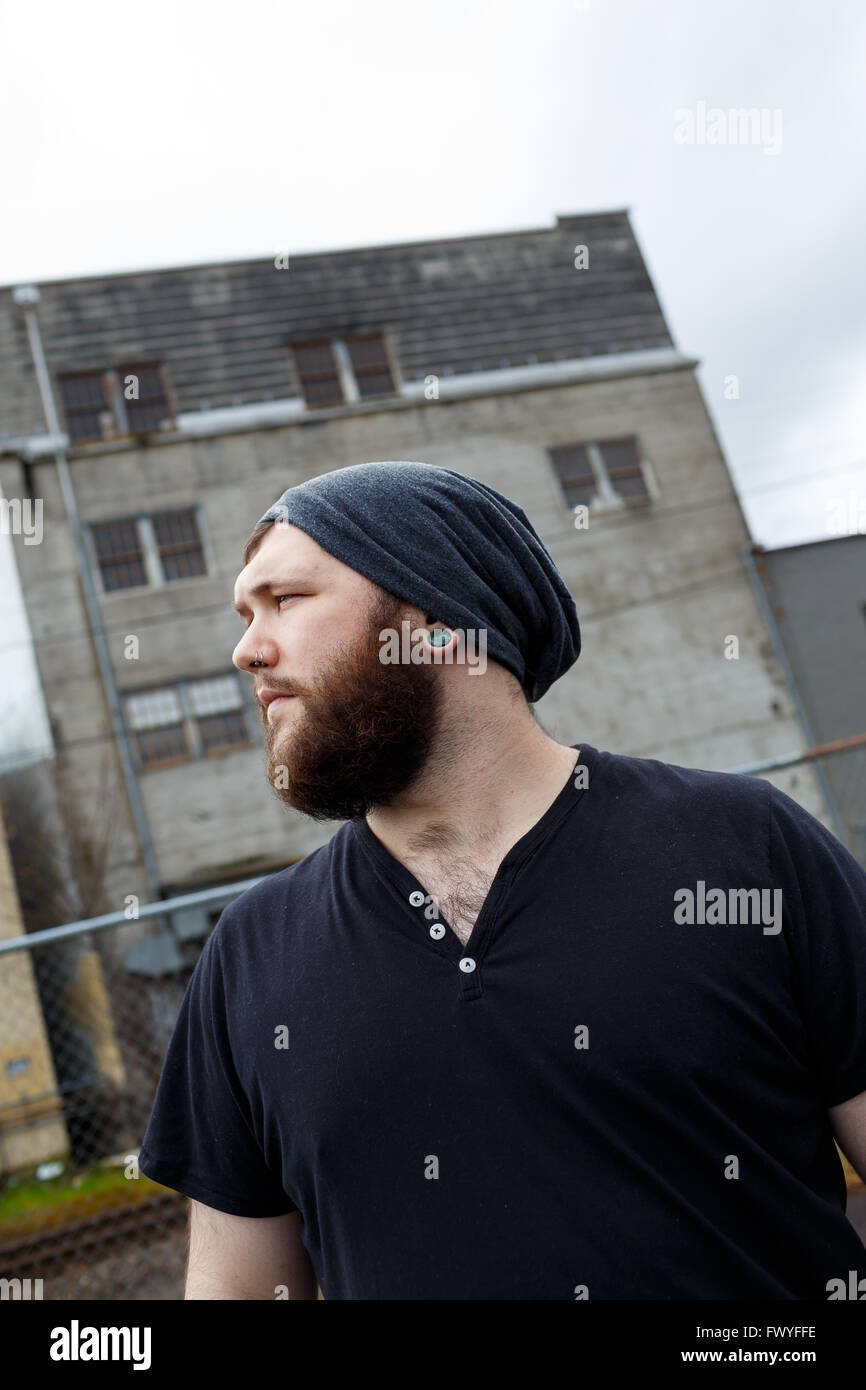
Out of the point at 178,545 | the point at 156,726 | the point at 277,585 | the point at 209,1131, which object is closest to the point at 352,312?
the point at 178,545

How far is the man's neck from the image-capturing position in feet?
6.72

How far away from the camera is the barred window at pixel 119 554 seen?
17.0m

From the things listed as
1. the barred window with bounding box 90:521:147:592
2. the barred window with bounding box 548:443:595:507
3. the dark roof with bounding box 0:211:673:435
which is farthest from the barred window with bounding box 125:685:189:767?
the barred window with bounding box 548:443:595:507

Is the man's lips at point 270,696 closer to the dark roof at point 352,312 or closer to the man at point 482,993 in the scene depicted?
the man at point 482,993

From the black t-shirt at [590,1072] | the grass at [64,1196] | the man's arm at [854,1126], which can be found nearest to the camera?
the black t-shirt at [590,1072]

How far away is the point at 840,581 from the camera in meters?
18.3

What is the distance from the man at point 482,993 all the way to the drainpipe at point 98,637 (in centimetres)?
1451

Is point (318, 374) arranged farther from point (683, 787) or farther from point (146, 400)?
point (683, 787)

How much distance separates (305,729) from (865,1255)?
1.41 m

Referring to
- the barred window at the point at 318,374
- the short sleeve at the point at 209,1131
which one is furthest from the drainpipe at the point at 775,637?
the short sleeve at the point at 209,1131

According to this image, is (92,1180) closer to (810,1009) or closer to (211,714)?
(211,714)

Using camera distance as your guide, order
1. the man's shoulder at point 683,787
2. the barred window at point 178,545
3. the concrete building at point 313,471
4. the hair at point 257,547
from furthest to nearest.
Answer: the barred window at point 178,545 < the concrete building at point 313,471 < the hair at point 257,547 < the man's shoulder at point 683,787

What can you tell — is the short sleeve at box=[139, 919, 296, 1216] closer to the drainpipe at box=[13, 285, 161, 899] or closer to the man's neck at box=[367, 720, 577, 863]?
the man's neck at box=[367, 720, 577, 863]
